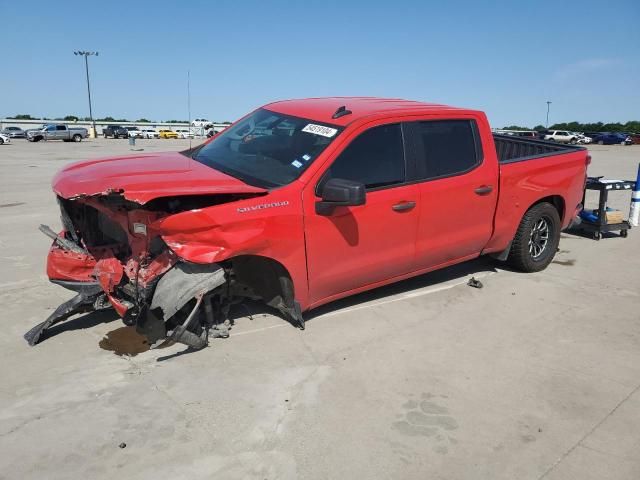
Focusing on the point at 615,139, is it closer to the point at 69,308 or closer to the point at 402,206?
the point at 402,206

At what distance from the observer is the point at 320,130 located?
4367mm

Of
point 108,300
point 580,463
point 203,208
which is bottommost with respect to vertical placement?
point 580,463

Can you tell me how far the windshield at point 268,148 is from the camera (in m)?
4.14

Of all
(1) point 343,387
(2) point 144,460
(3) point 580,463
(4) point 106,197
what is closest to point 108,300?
(4) point 106,197

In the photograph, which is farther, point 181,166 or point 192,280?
point 181,166

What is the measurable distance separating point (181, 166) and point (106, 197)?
704 mm

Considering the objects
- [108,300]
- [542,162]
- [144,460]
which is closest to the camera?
[144,460]

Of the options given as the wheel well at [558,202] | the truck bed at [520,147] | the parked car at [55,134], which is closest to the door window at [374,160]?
the wheel well at [558,202]

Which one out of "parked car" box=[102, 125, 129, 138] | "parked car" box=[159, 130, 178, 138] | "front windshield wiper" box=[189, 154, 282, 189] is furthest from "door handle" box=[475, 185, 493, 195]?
"parked car" box=[159, 130, 178, 138]

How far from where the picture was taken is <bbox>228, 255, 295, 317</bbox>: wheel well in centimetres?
400

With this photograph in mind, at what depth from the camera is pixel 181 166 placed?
170 inches

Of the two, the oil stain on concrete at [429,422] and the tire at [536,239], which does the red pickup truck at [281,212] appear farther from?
the oil stain on concrete at [429,422]

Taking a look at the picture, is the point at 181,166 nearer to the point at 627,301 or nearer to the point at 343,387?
the point at 343,387

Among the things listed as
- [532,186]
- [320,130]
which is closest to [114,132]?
[532,186]
